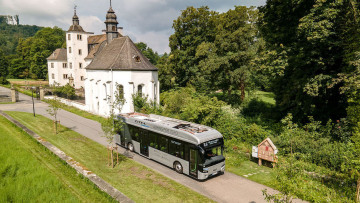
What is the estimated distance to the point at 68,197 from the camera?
383 inches

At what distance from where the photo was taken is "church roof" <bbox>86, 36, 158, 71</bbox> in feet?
89.9

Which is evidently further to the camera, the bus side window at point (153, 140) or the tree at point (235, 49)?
the tree at point (235, 49)

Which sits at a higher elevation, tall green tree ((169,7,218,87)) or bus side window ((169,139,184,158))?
tall green tree ((169,7,218,87))

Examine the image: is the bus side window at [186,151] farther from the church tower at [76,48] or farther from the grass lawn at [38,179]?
the church tower at [76,48]

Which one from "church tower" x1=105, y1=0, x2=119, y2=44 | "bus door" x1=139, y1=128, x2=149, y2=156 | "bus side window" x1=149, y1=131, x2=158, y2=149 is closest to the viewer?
"bus side window" x1=149, y1=131, x2=158, y2=149

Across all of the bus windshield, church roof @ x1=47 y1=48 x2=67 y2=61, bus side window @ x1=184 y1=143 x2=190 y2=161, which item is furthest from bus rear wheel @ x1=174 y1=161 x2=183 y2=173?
church roof @ x1=47 y1=48 x2=67 y2=61

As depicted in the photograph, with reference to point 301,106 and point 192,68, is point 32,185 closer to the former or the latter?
point 301,106

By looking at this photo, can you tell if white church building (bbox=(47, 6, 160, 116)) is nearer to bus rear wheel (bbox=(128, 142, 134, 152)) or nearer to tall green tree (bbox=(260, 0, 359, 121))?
bus rear wheel (bbox=(128, 142, 134, 152))

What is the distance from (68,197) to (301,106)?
16989 millimetres

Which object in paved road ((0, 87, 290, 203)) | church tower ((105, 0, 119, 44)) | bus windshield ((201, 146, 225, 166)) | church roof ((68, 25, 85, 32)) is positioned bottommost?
paved road ((0, 87, 290, 203))

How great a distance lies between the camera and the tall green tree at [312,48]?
14352mm

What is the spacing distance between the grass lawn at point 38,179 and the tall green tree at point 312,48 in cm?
1457

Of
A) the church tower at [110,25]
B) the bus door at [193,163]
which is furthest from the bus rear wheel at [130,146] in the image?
the church tower at [110,25]

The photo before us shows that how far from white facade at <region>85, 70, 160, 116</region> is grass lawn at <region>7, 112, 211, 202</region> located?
26.9 feet
